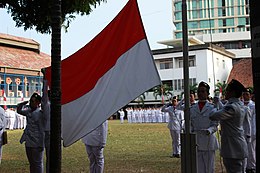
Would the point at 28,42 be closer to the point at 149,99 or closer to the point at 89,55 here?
the point at 149,99

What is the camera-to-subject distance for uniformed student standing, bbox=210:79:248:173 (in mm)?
5289

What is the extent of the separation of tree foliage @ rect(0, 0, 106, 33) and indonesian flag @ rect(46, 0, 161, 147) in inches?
77.0

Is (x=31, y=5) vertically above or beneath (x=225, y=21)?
beneath

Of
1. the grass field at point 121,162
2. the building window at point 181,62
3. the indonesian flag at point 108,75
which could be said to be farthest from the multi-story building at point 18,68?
the indonesian flag at point 108,75

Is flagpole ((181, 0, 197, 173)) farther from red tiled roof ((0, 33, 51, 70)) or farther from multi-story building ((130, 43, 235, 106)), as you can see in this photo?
multi-story building ((130, 43, 235, 106))

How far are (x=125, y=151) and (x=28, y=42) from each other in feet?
129

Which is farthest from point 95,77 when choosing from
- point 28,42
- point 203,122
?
point 28,42

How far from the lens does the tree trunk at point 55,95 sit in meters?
4.83

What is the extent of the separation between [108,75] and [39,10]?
3.03 meters

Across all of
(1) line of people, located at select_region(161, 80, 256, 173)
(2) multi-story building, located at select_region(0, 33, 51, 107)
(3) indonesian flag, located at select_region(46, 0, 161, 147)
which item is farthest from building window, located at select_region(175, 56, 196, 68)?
(3) indonesian flag, located at select_region(46, 0, 161, 147)

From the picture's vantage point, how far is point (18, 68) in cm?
4128

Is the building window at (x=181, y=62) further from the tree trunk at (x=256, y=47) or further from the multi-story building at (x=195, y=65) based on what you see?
the tree trunk at (x=256, y=47)

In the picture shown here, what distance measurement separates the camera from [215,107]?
628 cm

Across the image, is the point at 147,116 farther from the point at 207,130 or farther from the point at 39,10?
the point at 207,130
